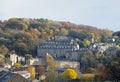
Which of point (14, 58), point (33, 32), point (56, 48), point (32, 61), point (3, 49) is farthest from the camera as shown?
point (33, 32)

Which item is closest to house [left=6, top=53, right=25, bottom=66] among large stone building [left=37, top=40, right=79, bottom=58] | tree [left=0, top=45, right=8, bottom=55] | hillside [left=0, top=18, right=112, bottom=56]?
tree [left=0, top=45, right=8, bottom=55]

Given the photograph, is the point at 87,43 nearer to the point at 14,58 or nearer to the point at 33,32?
the point at 33,32

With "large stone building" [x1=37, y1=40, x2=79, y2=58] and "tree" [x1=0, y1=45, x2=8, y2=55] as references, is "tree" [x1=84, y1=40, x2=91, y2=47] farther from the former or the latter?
"tree" [x1=0, y1=45, x2=8, y2=55]

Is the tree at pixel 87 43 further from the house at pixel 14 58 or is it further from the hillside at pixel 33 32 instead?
the house at pixel 14 58

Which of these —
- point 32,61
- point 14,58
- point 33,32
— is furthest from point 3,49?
point 33,32

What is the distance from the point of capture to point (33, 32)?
7956 centimetres

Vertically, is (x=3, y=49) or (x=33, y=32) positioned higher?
(x=33, y=32)

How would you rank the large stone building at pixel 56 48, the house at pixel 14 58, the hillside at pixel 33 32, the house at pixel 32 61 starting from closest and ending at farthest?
the house at pixel 14 58, the house at pixel 32 61, the hillside at pixel 33 32, the large stone building at pixel 56 48

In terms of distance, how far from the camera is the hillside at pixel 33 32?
71.7 meters

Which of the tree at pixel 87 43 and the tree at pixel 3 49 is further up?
the tree at pixel 3 49

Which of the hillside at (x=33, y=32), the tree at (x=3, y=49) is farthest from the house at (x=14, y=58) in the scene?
the hillside at (x=33, y=32)

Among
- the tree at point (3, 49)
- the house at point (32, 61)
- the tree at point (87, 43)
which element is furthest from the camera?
the tree at point (87, 43)

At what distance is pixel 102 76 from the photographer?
35281 mm

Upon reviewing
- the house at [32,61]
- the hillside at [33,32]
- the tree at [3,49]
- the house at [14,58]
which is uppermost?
the hillside at [33,32]
